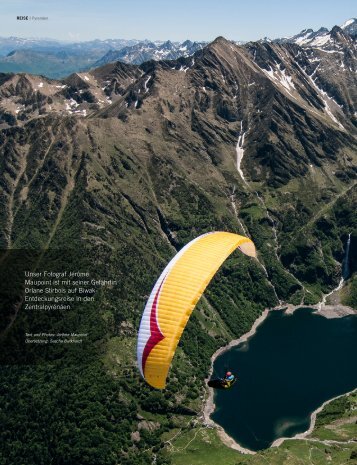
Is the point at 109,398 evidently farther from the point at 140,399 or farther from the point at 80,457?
the point at 80,457

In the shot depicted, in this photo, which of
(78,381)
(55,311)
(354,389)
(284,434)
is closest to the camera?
(284,434)

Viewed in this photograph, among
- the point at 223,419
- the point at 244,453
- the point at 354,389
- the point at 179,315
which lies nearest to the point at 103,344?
the point at 223,419

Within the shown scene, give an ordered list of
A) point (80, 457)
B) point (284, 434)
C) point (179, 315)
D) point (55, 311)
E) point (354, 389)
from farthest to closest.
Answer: point (55, 311), point (354, 389), point (284, 434), point (80, 457), point (179, 315)

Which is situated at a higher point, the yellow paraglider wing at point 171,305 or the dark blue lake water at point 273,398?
the yellow paraglider wing at point 171,305

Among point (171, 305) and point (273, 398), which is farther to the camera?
point (273, 398)

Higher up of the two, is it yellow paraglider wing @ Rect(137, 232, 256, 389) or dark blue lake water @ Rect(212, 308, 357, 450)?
yellow paraglider wing @ Rect(137, 232, 256, 389)

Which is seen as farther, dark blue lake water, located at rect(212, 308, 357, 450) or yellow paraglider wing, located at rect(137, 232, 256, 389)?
dark blue lake water, located at rect(212, 308, 357, 450)

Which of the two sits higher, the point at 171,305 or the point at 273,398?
the point at 171,305

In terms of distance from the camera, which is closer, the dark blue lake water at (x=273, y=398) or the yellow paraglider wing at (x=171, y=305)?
the yellow paraglider wing at (x=171, y=305)
